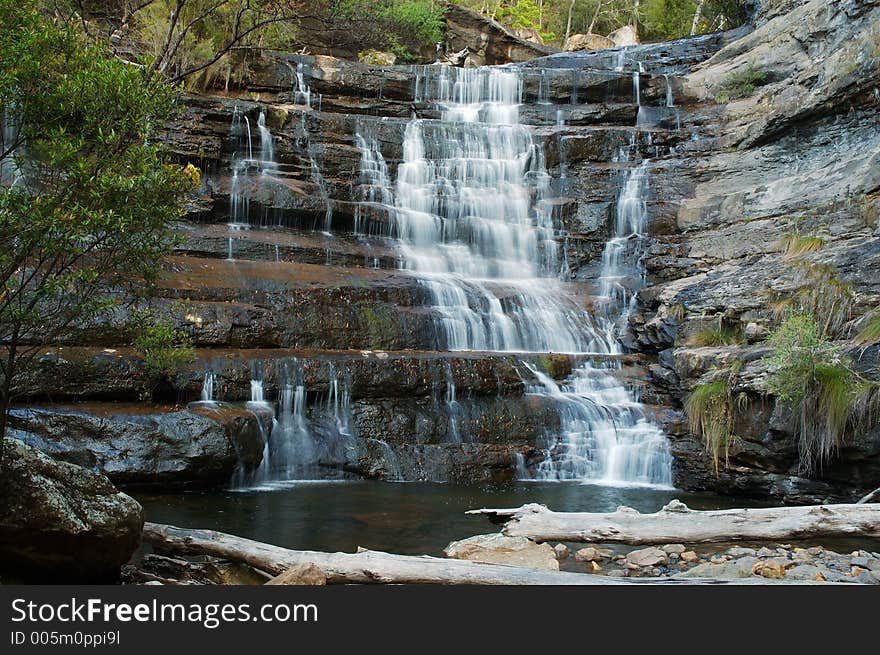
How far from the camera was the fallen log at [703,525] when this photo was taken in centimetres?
688

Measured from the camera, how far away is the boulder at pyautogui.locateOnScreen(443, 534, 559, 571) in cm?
630

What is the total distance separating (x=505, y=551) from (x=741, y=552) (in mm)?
2289

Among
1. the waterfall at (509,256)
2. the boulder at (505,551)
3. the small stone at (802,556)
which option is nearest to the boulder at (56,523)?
the boulder at (505,551)

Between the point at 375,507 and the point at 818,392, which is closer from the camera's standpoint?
the point at 375,507

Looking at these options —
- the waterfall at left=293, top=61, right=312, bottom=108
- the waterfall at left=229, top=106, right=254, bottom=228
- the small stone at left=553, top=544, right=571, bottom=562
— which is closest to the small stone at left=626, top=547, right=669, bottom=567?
the small stone at left=553, top=544, right=571, bottom=562

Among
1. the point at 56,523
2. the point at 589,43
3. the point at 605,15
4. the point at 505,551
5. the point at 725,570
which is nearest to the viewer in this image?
the point at 56,523

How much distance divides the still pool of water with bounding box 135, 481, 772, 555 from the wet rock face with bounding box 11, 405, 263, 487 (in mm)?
349

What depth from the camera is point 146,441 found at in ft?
32.4

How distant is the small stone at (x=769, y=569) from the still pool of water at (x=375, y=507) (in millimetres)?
3067

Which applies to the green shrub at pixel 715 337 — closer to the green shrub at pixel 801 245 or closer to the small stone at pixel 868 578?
the green shrub at pixel 801 245

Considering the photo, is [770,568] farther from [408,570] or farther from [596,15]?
[596,15]

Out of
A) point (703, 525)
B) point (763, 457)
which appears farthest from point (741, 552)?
point (763, 457)

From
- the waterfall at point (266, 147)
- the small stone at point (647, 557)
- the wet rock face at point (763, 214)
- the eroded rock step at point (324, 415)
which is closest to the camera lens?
the small stone at point (647, 557)

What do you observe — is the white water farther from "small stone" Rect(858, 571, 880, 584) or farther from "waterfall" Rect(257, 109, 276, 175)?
"waterfall" Rect(257, 109, 276, 175)
